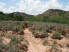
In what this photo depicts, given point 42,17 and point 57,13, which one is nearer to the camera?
point 42,17

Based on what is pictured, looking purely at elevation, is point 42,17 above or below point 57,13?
below

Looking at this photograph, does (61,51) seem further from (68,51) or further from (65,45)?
(65,45)

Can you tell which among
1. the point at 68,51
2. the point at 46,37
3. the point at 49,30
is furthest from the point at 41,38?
the point at 68,51

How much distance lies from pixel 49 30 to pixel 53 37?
2383 mm

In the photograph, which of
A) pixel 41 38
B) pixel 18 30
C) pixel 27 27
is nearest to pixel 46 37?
pixel 41 38

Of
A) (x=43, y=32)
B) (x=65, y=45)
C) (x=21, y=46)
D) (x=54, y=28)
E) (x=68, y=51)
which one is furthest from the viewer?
(x=54, y=28)

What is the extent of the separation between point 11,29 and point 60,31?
6.56m

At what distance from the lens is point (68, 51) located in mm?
14695

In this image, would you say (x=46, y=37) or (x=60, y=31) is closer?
(x=46, y=37)

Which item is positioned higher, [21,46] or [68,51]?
[21,46]

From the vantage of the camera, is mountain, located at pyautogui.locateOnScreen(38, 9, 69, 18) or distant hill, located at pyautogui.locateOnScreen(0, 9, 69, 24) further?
mountain, located at pyautogui.locateOnScreen(38, 9, 69, 18)

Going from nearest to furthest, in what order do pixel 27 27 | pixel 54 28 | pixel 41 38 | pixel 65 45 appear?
1. pixel 65 45
2. pixel 41 38
3. pixel 54 28
4. pixel 27 27

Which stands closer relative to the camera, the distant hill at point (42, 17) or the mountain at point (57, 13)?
the distant hill at point (42, 17)

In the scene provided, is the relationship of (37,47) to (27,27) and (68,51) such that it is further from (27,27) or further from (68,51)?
(27,27)
